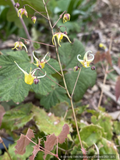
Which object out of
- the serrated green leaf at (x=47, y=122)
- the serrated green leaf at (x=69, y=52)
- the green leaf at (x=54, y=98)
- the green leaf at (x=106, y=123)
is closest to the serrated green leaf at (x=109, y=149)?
the green leaf at (x=106, y=123)

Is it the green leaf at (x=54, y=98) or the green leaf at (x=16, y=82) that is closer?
the green leaf at (x=16, y=82)

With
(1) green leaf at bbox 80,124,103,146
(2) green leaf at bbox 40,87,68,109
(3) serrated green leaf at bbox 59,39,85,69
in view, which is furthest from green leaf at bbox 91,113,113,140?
(3) serrated green leaf at bbox 59,39,85,69

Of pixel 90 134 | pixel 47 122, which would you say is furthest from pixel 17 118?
pixel 90 134

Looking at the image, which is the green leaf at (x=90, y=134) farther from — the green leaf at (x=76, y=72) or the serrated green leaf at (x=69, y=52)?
the serrated green leaf at (x=69, y=52)

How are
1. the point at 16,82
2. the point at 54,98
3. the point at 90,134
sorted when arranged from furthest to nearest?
the point at 54,98, the point at 90,134, the point at 16,82

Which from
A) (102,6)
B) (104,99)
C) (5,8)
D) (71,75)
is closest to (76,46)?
(71,75)

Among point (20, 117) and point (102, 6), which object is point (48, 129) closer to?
point (20, 117)

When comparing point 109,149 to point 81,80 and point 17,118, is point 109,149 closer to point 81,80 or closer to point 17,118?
point 81,80
